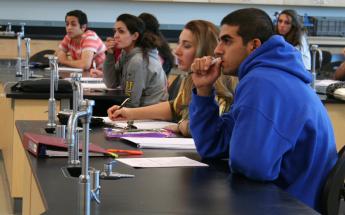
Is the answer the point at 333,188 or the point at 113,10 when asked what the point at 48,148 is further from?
the point at 113,10

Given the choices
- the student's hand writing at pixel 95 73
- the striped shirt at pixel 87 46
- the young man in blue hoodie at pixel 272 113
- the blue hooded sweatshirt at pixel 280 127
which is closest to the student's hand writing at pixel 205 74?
the young man in blue hoodie at pixel 272 113

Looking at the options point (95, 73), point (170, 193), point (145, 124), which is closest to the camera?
point (170, 193)

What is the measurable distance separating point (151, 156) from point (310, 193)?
0.59m

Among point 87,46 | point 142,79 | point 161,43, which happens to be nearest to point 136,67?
point 142,79

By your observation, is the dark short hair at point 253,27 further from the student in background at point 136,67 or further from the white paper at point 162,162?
the student in background at point 136,67

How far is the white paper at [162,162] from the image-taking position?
88.7 inches

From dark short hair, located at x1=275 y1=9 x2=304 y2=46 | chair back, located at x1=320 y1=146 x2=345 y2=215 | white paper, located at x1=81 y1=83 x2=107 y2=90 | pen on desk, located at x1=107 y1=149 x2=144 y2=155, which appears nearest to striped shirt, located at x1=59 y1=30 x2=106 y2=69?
white paper, located at x1=81 y1=83 x2=107 y2=90

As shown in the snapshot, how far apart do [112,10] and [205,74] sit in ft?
20.3

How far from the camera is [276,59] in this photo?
218 cm

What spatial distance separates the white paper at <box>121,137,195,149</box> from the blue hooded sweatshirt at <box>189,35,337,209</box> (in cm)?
49

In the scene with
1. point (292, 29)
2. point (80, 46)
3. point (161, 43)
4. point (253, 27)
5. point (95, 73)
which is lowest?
point (95, 73)

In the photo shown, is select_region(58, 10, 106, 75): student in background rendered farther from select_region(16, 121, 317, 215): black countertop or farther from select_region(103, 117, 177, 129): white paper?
select_region(16, 121, 317, 215): black countertop

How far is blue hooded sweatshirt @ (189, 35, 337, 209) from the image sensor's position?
2.02m

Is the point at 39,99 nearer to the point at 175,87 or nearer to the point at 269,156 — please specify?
the point at 175,87
